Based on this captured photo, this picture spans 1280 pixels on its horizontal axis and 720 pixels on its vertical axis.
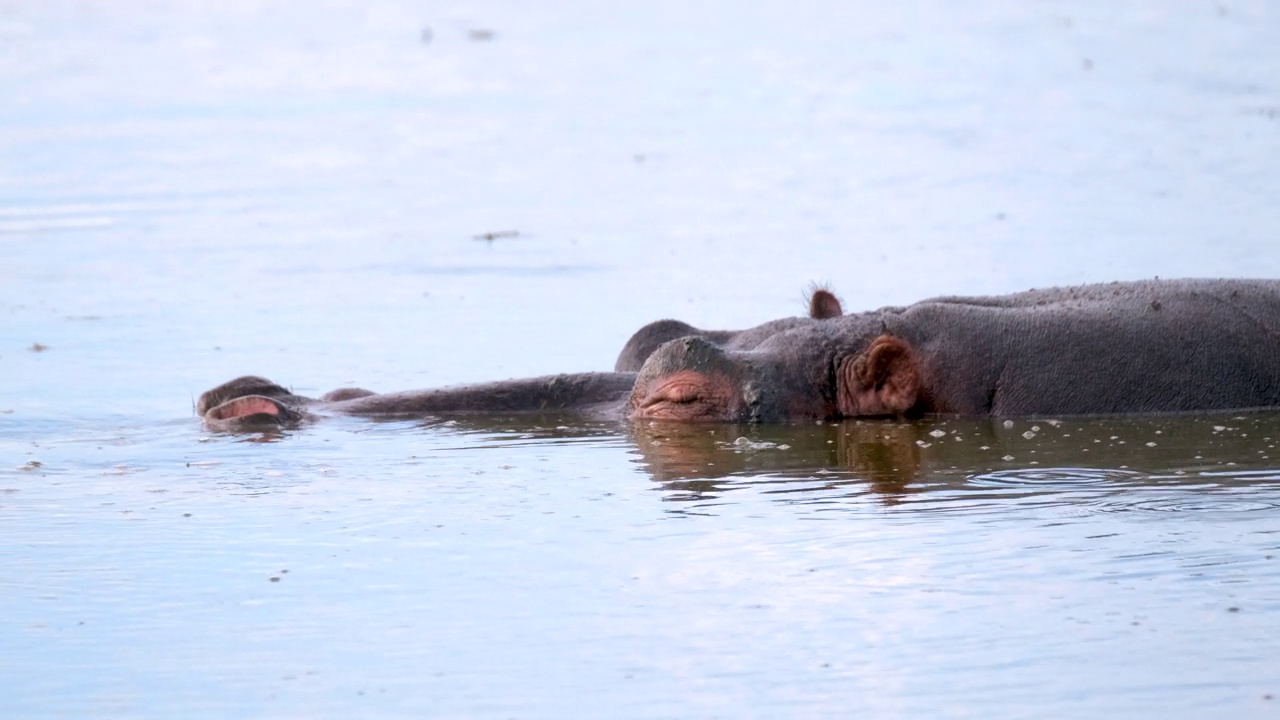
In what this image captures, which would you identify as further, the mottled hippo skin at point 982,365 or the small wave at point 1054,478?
the mottled hippo skin at point 982,365

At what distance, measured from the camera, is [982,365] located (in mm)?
7105

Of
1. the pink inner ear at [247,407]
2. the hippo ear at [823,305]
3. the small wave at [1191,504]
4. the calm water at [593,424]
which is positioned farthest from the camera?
the hippo ear at [823,305]

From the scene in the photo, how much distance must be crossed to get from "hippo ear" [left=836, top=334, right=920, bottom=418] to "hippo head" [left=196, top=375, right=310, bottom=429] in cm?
193

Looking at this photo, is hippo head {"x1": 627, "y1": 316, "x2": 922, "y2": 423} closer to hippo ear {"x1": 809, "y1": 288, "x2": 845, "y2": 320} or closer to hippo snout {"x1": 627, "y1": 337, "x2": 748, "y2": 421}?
hippo snout {"x1": 627, "y1": 337, "x2": 748, "y2": 421}

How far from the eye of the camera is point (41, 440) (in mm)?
7078

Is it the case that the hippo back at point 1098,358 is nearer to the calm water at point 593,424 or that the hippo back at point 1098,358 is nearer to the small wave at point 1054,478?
the calm water at point 593,424

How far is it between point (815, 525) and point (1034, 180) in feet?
26.4

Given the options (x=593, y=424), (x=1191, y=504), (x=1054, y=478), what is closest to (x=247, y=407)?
(x=593, y=424)

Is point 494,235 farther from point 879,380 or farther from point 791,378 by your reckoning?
point 879,380

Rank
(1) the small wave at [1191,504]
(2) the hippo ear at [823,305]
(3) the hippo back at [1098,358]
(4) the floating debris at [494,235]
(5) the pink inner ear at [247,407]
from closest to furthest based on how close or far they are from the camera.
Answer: (1) the small wave at [1191,504]
(3) the hippo back at [1098,358]
(5) the pink inner ear at [247,407]
(2) the hippo ear at [823,305]
(4) the floating debris at [494,235]

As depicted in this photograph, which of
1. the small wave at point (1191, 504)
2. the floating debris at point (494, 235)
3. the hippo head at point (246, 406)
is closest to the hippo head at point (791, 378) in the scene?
the hippo head at point (246, 406)

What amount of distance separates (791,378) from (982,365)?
2.18 ft

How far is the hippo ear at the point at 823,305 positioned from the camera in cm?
765

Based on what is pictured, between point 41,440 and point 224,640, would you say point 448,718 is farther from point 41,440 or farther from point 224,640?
point 41,440
